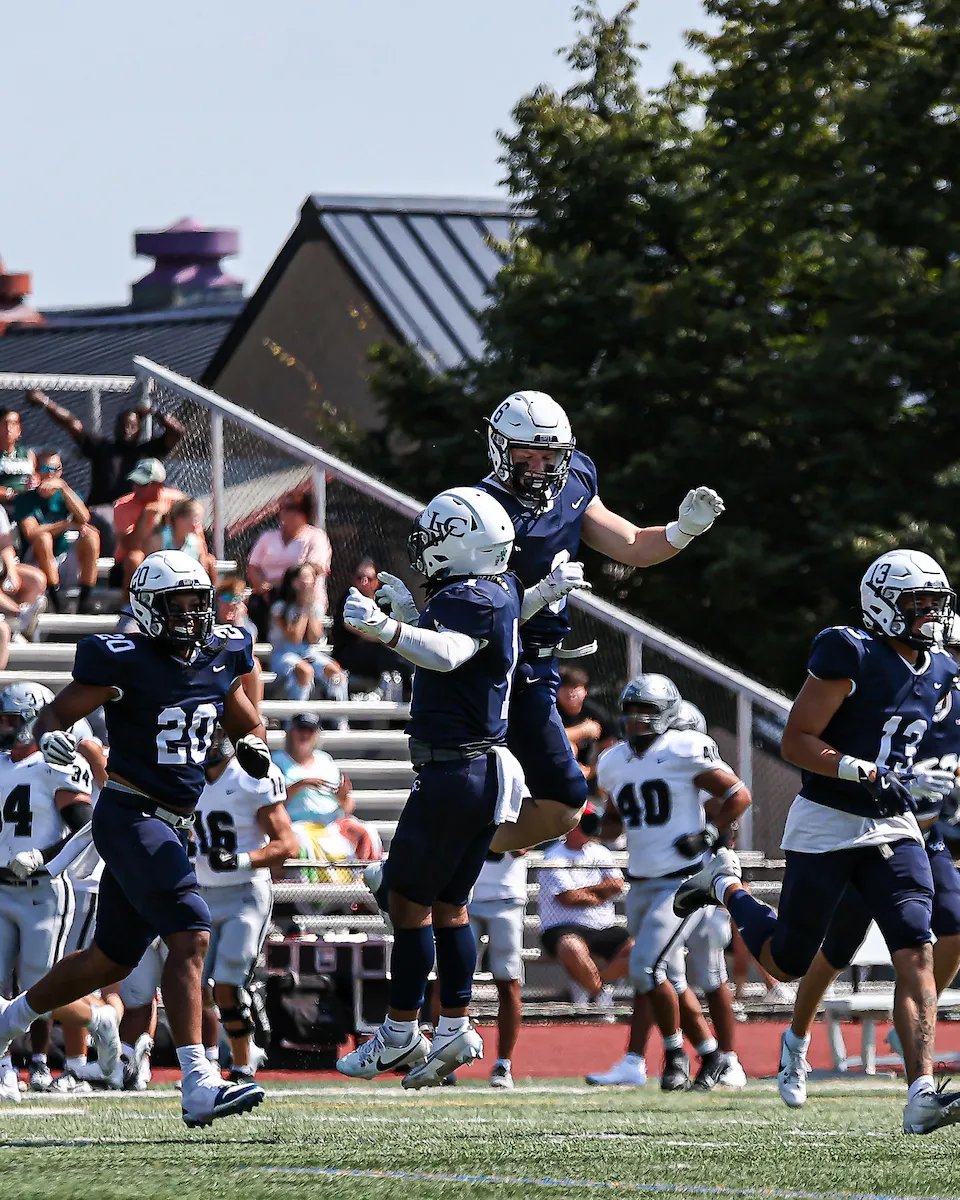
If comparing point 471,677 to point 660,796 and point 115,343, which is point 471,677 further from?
point 115,343

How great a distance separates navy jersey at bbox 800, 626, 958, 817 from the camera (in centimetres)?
810

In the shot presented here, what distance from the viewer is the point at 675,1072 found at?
10930mm

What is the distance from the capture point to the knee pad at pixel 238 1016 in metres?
10.3

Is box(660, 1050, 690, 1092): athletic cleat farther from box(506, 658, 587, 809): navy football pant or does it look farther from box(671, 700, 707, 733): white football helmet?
box(506, 658, 587, 809): navy football pant

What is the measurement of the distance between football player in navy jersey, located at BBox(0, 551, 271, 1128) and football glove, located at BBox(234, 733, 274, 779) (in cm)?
26

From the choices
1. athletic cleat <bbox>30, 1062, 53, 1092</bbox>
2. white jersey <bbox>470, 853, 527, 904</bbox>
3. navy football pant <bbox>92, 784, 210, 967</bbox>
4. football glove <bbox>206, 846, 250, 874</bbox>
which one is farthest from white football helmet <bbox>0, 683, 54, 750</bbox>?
navy football pant <bbox>92, 784, 210, 967</bbox>

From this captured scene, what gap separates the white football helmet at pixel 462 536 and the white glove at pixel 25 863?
11.2 feet

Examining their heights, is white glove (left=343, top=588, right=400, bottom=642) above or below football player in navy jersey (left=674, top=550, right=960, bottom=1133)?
above

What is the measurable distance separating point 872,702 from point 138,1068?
14.0ft

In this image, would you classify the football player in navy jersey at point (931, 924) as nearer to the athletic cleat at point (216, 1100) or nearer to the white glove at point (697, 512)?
the white glove at point (697, 512)

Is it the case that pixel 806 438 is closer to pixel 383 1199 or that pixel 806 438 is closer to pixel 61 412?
pixel 61 412

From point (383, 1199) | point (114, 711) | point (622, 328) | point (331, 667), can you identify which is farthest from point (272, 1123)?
point (622, 328)

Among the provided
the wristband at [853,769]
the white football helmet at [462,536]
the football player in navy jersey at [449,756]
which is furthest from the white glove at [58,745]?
the wristband at [853,769]

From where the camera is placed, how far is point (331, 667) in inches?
598
